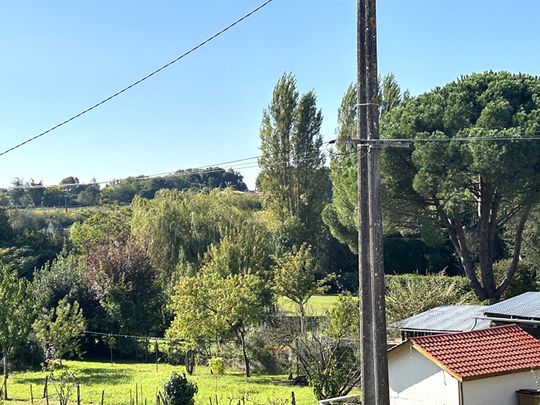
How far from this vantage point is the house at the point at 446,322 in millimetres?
16750

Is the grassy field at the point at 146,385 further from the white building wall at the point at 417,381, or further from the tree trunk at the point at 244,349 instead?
the white building wall at the point at 417,381

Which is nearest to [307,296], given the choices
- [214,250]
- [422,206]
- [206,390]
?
[214,250]

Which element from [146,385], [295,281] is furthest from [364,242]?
[295,281]

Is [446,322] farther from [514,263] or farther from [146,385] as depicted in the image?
[146,385]

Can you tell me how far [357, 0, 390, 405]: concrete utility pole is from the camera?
700cm

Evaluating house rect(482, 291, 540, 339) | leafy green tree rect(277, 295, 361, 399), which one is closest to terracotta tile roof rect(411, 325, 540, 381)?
house rect(482, 291, 540, 339)

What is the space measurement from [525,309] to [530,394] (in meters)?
4.72

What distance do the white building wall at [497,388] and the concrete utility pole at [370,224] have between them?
206 inches

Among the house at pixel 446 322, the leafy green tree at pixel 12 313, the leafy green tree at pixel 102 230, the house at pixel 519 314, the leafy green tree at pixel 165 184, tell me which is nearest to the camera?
the house at pixel 519 314

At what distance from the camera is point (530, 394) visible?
11797 millimetres

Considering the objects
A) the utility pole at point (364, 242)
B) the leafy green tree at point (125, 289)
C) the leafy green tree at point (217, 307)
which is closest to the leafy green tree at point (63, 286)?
the leafy green tree at point (125, 289)

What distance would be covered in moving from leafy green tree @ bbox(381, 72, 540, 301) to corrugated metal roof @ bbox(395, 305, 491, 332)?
4860mm

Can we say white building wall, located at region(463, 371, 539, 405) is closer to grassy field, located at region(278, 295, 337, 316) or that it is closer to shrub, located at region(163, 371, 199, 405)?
shrub, located at region(163, 371, 199, 405)

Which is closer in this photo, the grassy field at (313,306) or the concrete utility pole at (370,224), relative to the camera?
the concrete utility pole at (370,224)
